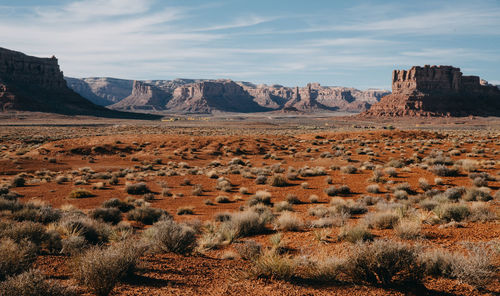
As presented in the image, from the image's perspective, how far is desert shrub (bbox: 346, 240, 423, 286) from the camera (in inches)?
194

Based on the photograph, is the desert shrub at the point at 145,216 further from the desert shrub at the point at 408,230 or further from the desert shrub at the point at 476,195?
the desert shrub at the point at 476,195

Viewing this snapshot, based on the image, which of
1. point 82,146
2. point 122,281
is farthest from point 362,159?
point 82,146

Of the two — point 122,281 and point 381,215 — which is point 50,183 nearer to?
point 122,281

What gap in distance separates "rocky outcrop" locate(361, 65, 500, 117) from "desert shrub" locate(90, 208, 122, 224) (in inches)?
5964

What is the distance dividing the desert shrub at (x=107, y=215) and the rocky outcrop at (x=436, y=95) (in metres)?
151

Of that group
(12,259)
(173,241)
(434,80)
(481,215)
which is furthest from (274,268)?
(434,80)

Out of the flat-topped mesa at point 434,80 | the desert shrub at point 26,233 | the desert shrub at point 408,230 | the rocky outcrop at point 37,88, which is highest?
the flat-topped mesa at point 434,80

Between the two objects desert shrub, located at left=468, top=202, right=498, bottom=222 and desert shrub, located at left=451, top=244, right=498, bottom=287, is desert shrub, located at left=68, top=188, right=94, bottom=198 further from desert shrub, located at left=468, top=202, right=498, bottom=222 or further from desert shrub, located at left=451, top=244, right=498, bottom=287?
desert shrub, located at left=468, top=202, right=498, bottom=222

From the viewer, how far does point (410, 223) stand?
7340mm


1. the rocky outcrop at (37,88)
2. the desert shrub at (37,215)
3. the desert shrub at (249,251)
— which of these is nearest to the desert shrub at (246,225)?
the desert shrub at (249,251)

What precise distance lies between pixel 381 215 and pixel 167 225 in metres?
5.58

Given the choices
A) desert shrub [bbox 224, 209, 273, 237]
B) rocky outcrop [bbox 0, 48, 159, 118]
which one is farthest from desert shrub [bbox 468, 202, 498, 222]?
rocky outcrop [bbox 0, 48, 159, 118]

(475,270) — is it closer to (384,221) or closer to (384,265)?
(384,265)

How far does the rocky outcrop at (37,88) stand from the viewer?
134m
